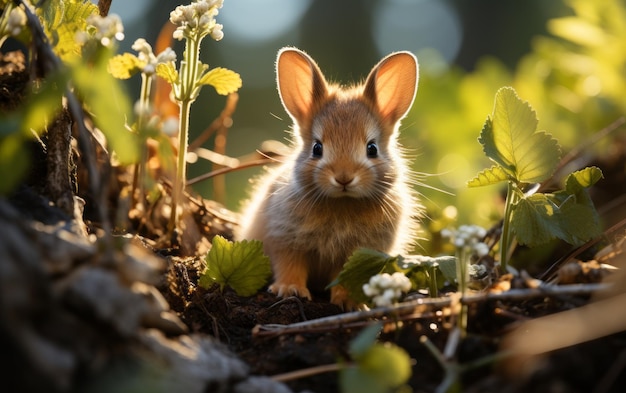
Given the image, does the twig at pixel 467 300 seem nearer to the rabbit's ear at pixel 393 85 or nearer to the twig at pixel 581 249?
the twig at pixel 581 249

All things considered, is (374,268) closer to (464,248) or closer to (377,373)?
(464,248)

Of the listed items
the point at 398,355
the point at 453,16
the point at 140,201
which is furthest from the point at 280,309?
the point at 453,16

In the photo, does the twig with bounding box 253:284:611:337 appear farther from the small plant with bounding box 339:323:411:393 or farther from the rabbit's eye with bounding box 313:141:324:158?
the rabbit's eye with bounding box 313:141:324:158

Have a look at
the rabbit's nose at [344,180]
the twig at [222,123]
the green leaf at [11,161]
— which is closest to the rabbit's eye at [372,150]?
the rabbit's nose at [344,180]

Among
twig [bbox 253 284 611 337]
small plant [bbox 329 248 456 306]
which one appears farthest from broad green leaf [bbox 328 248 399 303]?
twig [bbox 253 284 611 337]

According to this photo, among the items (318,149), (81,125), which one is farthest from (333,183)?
(81,125)

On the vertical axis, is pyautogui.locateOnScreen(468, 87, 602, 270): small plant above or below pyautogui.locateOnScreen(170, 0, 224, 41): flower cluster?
below
